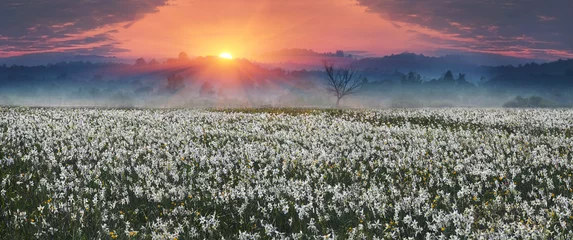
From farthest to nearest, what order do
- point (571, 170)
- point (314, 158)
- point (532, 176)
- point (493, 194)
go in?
point (314, 158) < point (571, 170) < point (532, 176) < point (493, 194)

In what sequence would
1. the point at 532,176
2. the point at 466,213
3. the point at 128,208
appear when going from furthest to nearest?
1. the point at 532,176
2. the point at 128,208
3. the point at 466,213

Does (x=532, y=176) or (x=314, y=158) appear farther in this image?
(x=314, y=158)

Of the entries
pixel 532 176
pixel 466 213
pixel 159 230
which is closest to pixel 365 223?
pixel 466 213

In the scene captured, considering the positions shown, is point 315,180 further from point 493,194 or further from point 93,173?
point 93,173

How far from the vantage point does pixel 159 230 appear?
6492mm

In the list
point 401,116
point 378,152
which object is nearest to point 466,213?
point 378,152

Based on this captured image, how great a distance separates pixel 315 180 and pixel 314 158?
2.17 meters

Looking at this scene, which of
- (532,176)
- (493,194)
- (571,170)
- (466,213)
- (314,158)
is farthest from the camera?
(314,158)

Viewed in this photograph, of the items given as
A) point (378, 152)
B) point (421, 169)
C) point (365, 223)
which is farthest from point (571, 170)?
point (365, 223)

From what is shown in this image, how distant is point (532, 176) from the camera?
9383 mm

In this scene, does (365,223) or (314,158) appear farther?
(314,158)

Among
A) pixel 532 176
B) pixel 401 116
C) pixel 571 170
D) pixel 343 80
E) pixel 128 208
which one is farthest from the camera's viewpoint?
pixel 343 80

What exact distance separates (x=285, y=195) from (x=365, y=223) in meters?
1.77

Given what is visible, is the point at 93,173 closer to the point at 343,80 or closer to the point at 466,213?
the point at 466,213
